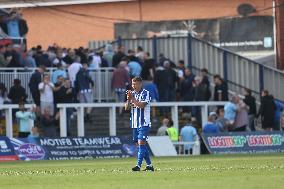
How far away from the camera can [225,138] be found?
39.3 metres

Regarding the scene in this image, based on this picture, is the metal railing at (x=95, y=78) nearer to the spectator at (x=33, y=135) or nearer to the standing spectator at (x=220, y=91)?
the spectator at (x=33, y=135)

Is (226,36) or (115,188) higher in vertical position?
(226,36)

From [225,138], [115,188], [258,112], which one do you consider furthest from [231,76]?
[115,188]

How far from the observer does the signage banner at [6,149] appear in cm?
3647

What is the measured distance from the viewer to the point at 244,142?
3944 cm

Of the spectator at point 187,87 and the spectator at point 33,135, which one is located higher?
the spectator at point 187,87

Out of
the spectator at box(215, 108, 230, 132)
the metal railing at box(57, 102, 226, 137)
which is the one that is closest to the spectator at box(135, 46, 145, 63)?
the metal railing at box(57, 102, 226, 137)

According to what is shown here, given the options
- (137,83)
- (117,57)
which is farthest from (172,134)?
(137,83)

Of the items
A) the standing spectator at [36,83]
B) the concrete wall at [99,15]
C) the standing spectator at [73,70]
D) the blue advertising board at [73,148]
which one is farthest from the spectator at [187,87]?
the concrete wall at [99,15]

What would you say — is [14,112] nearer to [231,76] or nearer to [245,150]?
[245,150]

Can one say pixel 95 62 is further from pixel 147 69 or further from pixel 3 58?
pixel 3 58

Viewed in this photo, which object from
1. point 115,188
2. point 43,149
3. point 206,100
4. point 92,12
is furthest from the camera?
point 92,12

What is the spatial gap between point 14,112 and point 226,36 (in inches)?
840

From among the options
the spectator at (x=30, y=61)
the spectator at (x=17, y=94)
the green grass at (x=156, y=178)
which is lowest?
the green grass at (x=156, y=178)
